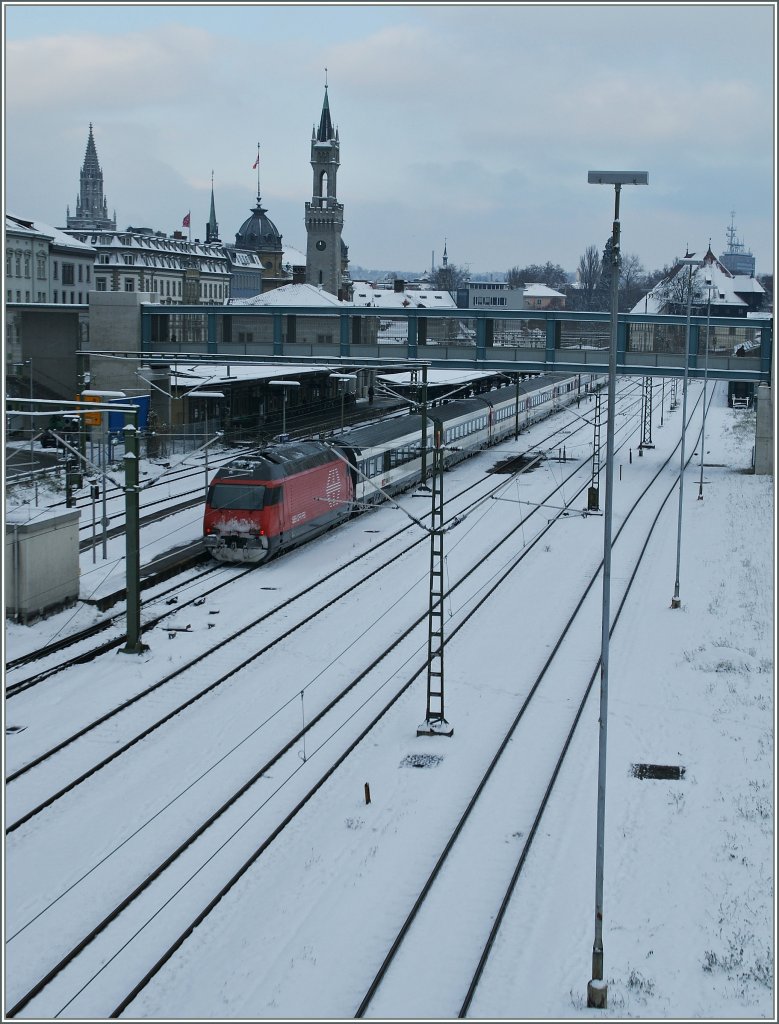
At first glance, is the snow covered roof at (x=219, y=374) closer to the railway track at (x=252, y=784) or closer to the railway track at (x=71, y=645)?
the railway track at (x=71, y=645)

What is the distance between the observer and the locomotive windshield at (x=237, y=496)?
103 ft

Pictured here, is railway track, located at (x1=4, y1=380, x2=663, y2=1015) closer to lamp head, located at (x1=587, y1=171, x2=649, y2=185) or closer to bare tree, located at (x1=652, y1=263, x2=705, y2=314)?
lamp head, located at (x1=587, y1=171, x2=649, y2=185)

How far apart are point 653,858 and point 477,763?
393 centimetres

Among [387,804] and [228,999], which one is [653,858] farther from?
[228,999]

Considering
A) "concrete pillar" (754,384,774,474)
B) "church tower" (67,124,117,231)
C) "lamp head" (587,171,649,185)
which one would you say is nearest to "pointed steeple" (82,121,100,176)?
"church tower" (67,124,117,231)

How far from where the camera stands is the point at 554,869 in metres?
16.0

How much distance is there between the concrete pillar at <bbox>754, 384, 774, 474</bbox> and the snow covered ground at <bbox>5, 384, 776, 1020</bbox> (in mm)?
24935

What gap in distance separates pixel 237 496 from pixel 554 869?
17.8 meters

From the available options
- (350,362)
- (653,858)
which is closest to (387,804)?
(653,858)

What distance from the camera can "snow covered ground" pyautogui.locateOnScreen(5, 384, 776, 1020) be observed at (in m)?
13.1

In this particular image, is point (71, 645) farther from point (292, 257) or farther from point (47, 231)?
point (292, 257)

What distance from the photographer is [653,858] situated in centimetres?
1642

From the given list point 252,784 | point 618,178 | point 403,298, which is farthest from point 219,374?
point 403,298

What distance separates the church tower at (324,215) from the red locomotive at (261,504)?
8868cm
